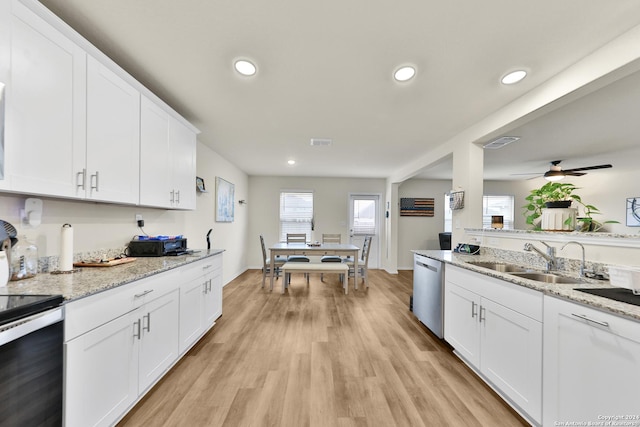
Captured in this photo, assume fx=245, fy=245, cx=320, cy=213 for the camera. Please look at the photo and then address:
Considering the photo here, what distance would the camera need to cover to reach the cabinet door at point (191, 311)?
7.00ft

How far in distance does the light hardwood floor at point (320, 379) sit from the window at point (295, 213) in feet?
11.1

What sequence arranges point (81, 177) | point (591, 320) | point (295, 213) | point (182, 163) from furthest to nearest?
point (295, 213) → point (182, 163) → point (81, 177) → point (591, 320)

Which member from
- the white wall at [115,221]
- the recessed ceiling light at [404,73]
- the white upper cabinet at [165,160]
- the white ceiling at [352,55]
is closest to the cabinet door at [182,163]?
the white upper cabinet at [165,160]

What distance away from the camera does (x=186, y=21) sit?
1.49 metres

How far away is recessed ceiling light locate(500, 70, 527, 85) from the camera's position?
1.95 meters

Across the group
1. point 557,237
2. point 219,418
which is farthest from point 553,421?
point 219,418

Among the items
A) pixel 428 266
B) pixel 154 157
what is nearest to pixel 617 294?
pixel 428 266

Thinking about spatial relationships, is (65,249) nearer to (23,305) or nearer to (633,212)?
(23,305)

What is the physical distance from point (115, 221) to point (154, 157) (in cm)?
68

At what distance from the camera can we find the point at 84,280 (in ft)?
4.61

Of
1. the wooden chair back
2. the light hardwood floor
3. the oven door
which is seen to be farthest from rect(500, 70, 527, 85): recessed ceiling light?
the wooden chair back

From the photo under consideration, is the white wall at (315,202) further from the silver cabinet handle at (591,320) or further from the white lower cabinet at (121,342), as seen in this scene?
the silver cabinet handle at (591,320)

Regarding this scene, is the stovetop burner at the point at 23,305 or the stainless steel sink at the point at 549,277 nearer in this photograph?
the stovetop burner at the point at 23,305

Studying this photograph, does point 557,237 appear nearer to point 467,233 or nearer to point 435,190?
point 467,233
